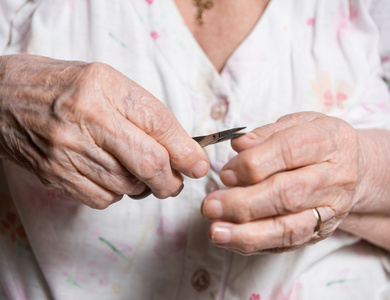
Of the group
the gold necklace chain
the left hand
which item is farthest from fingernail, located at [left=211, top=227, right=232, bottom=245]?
the gold necklace chain

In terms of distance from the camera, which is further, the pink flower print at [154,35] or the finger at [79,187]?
the pink flower print at [154,35]

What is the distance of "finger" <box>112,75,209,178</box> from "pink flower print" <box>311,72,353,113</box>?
1.11ft

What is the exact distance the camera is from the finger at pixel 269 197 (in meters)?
0.56

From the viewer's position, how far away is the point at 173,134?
61 centimetres

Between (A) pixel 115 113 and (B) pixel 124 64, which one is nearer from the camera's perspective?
(A) pixel 115 113

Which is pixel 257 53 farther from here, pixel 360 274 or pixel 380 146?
pixel 360 274

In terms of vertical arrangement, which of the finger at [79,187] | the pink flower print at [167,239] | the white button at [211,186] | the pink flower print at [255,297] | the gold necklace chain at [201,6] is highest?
the gold necklace chain at [201,6]

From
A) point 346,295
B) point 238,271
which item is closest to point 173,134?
point 238,271

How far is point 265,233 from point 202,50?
0.42 metres

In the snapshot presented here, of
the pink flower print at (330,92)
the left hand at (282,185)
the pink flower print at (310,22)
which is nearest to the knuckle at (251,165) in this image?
the left hand at (282,185)

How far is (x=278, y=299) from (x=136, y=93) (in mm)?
508

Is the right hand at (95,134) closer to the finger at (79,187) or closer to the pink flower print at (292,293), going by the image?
the finger at (79,187)

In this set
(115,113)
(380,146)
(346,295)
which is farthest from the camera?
(346,295)

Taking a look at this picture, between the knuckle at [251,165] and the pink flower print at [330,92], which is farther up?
the pink flower print at [330,92]
